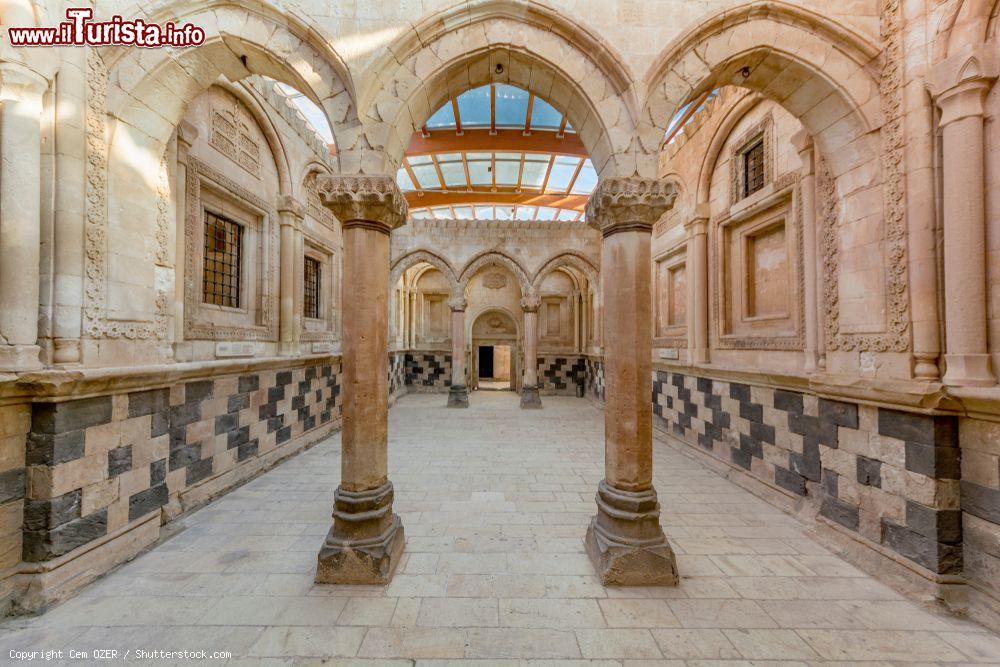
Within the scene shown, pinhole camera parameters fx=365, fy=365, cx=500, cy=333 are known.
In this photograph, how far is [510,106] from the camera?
6832 mm

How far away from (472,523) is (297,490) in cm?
235

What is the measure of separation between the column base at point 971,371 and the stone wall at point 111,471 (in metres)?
6.45

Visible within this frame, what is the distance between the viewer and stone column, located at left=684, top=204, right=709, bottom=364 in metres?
5.79

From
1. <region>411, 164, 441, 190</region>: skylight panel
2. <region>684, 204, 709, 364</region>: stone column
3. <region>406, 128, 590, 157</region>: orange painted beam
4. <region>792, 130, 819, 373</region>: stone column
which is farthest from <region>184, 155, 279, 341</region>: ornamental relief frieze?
<region>792, 130, 819, 373</region>: stone column

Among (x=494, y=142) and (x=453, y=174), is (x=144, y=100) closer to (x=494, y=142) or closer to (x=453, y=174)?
(x=494, y=142)

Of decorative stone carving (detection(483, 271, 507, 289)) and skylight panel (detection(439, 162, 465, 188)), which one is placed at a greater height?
skylight panel (detection(439, 162, 465, 188))

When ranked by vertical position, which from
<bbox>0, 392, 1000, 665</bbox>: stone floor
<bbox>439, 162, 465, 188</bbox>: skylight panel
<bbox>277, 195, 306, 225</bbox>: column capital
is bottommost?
<bbox>0, 392, 1000, 665</bbox>: stone floor

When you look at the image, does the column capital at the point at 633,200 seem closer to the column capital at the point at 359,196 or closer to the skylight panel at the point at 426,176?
the column capital at the point at 359,196

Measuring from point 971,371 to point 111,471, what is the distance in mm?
6629

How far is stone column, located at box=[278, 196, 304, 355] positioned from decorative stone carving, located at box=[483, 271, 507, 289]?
9.10 m

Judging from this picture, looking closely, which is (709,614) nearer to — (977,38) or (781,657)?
(781,657)

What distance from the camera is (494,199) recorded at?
11359mm

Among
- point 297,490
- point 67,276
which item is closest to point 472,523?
point 297,490

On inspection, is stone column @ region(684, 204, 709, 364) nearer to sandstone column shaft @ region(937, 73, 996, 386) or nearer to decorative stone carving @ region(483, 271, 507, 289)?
sandstone column shaft @ region(937, 73, 996, 386)
